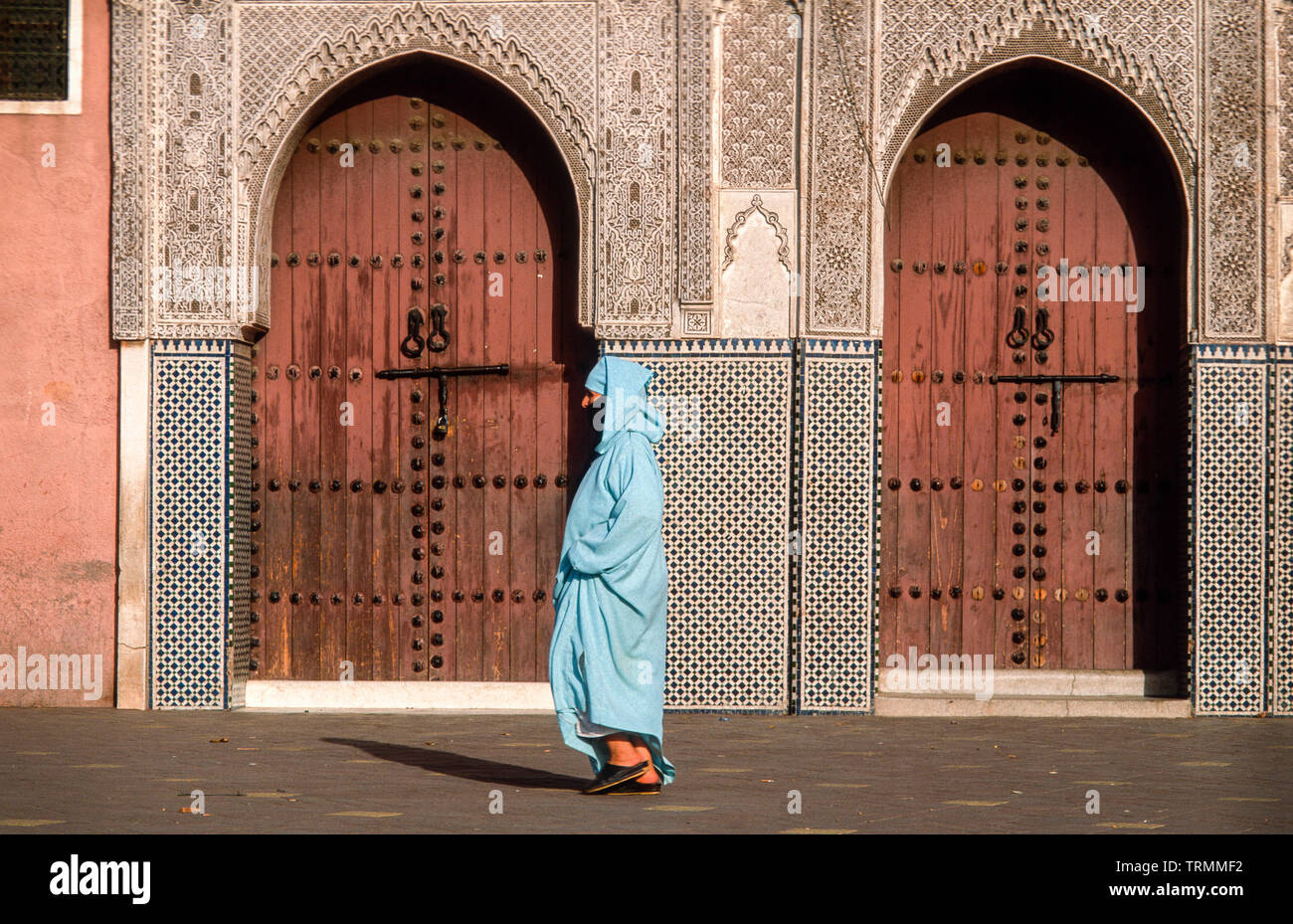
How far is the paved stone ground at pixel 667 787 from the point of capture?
4617 mm

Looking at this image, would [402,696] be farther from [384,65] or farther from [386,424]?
[384,65]

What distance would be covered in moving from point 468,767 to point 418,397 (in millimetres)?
2860

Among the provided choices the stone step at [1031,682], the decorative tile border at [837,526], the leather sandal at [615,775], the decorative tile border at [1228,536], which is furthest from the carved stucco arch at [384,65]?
the leather sandal at [615,775]

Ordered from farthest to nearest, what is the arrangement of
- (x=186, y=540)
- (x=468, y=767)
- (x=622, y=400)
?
(x=186, y=540) → (x=468, y=767) → (x=622, y=400)

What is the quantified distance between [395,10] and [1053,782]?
16.3 feet

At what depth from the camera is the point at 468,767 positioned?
5945 millimetres

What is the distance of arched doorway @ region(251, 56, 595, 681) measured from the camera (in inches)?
327

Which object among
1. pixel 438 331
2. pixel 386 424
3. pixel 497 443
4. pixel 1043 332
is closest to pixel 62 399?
pixel 386 424

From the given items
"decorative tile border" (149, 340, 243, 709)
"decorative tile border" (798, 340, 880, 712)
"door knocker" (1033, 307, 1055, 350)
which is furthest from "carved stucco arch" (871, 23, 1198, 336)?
"decorative tile border" (149, 340, 243, 709)

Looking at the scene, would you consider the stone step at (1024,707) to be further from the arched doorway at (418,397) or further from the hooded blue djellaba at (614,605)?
the hooded blue djellaba at (614,605)

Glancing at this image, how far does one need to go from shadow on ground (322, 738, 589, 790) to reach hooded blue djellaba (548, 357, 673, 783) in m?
0.30

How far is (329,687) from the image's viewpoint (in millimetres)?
8305

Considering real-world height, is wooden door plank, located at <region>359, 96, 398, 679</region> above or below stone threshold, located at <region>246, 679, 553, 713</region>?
above

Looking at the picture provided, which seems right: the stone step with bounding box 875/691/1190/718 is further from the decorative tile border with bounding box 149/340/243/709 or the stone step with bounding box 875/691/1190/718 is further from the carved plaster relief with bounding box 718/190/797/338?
the decorative tile border with bounding box 149/340/243/709
